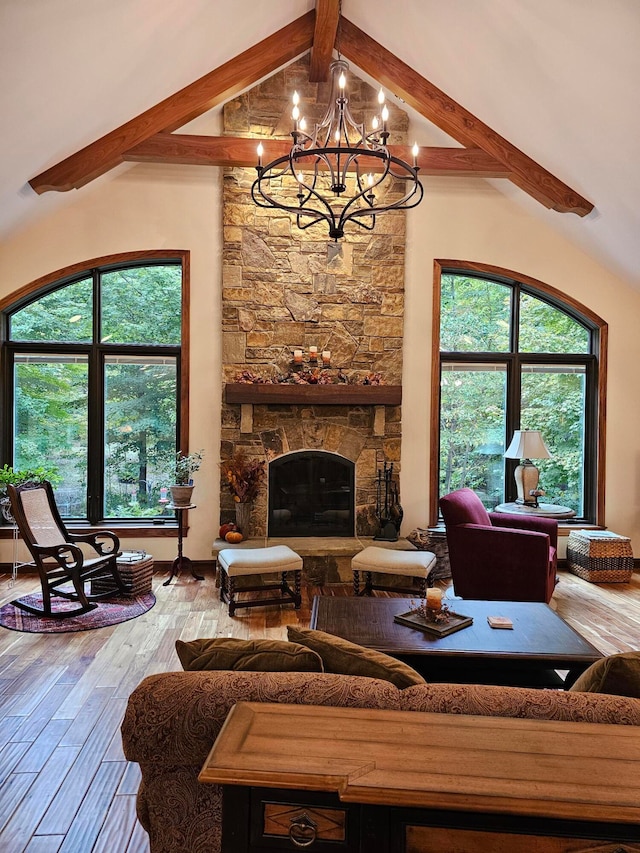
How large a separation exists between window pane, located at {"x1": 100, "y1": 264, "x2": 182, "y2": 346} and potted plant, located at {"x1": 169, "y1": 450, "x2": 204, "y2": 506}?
1.27 meters

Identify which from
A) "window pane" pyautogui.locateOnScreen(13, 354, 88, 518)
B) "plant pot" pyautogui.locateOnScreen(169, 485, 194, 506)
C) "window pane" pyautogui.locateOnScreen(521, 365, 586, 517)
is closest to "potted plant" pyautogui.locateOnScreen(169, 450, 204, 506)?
"plant pot" pyautogui.locateOnScreen(169, 485, 194, 506)

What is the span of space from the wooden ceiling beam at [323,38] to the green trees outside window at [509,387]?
228cm

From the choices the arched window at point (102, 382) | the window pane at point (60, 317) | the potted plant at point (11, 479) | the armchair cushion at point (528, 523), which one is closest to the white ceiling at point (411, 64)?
the window pane at point (60, 317)

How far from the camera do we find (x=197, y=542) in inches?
243

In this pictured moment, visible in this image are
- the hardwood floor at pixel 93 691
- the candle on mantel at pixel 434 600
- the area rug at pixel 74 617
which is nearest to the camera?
the hardwood floor at pixel 93 691

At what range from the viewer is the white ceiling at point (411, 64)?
143 inches

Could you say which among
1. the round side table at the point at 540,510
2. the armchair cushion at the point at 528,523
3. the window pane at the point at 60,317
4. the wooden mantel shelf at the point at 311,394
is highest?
the window pane at the point at 60,317

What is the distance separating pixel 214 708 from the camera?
1.58 metres

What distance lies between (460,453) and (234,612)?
3.04 meters

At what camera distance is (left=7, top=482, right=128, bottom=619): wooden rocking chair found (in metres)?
4.58

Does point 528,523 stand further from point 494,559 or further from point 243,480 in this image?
point 243,480

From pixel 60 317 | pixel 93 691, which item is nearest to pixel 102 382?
pixel 60 317

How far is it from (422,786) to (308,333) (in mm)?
5267

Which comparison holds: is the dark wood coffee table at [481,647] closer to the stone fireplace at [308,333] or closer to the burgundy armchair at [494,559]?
the burgundy armchair at [494,559]
